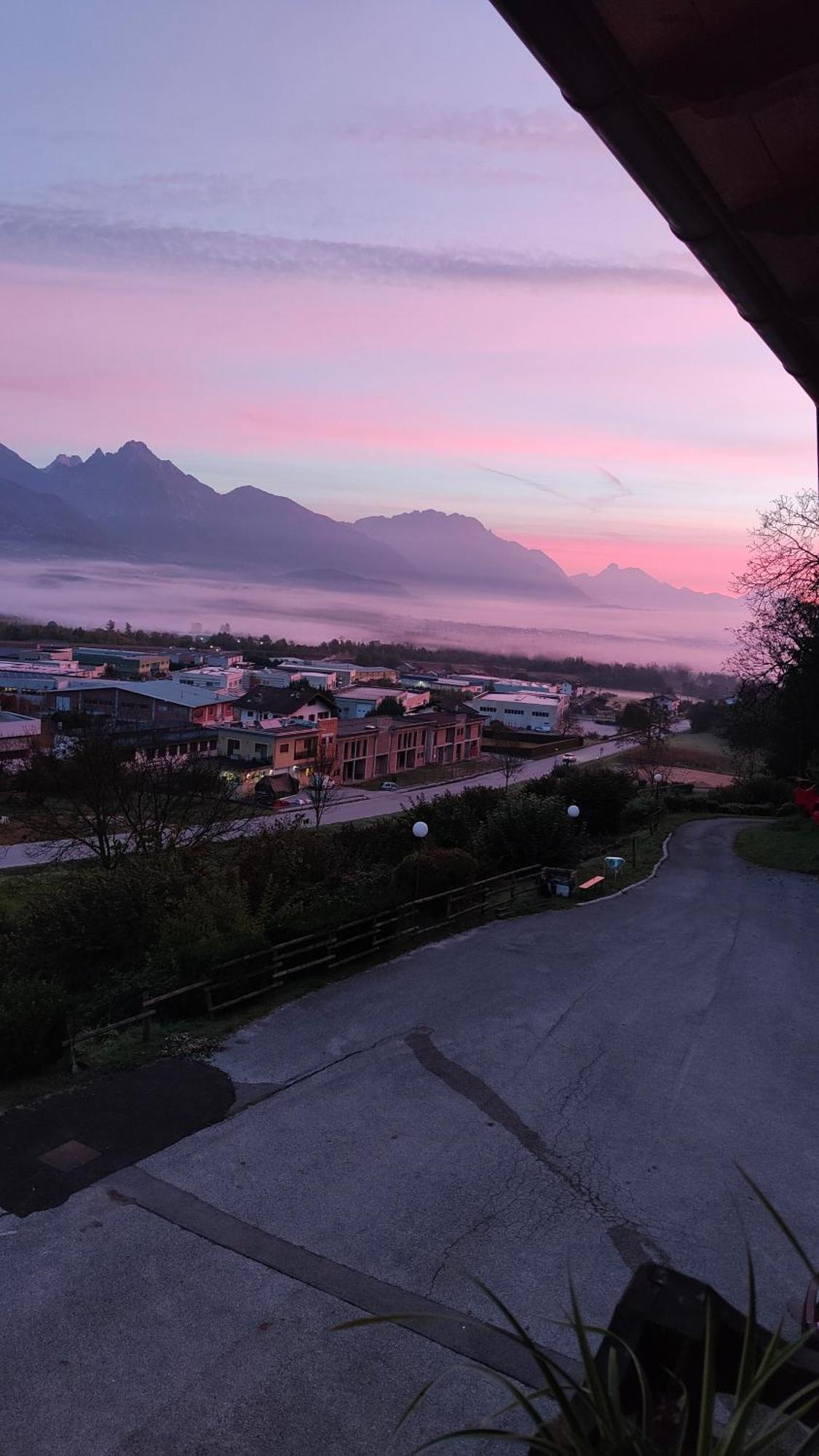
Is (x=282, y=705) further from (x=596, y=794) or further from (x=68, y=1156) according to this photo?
(x=68, y=1156)

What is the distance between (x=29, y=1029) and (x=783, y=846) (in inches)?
1088

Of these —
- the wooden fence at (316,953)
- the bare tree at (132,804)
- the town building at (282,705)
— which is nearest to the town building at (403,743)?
the town building at (282,705)

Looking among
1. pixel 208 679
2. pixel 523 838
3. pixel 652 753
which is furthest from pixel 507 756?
pixel 523 838

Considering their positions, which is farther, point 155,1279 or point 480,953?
point 480,953

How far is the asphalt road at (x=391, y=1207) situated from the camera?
605 centimetres

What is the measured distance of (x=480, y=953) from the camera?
17.1m

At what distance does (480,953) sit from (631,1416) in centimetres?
1427

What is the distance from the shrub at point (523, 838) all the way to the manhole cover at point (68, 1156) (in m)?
15.1

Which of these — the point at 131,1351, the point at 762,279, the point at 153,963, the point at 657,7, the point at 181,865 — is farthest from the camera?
the point at 181,865

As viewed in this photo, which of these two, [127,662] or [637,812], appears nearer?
[637,812]

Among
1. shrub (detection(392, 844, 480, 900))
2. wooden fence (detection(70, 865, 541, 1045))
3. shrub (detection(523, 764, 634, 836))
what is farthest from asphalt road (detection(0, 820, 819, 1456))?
shrub (detection(523, 764, 634, 836))

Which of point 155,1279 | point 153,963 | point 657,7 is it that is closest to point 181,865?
point 153,963

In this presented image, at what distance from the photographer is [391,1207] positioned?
8.38m

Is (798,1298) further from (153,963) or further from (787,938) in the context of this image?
(787,938)
